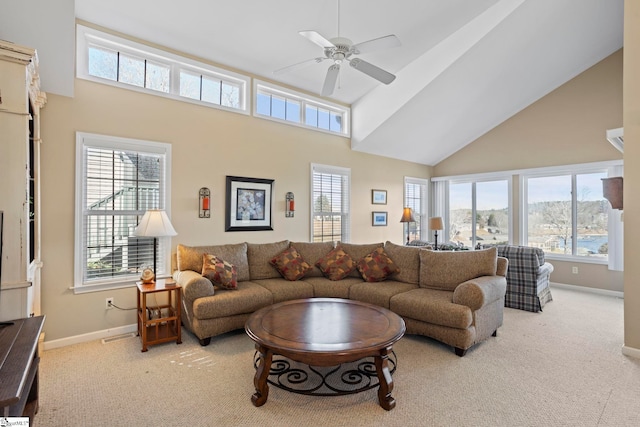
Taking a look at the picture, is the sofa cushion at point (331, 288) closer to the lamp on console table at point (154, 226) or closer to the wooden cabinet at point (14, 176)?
the lamp on console table at point (154, 226)

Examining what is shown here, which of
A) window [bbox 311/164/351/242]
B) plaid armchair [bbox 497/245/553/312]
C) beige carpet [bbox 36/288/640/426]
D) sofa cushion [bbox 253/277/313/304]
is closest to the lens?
beige carpet [bbox 36/288/640/426]

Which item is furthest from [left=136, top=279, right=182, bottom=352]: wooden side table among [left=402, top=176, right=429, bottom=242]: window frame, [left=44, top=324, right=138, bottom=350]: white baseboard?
[left=402, top=176, right=429, bottom=242]: window frame

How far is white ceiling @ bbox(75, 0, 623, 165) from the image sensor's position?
3.73m

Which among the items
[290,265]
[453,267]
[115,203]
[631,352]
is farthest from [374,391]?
[115,203]

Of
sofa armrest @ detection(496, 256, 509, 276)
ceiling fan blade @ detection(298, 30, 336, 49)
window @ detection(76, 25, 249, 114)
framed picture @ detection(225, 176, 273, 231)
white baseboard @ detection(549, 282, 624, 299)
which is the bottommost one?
white baseboard @ detection(549, 282, 624, 299)

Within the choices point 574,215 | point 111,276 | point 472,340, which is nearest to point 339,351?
point 472,340

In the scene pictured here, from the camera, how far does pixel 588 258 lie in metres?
5.83

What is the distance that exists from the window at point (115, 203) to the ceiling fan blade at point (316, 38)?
227cm

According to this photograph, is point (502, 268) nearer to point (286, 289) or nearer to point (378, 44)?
point (286, 289)

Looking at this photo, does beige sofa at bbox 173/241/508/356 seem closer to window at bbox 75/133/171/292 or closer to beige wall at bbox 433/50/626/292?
window at bbox 75/133/171/292

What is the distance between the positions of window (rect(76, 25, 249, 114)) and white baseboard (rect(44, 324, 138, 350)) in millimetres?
2795

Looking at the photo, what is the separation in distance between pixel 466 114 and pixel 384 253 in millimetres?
3669

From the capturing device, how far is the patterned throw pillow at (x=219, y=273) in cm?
370

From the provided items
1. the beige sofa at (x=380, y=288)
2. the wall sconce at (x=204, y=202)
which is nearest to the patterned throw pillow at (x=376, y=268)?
the beige sofa at (x=380, y=288)
